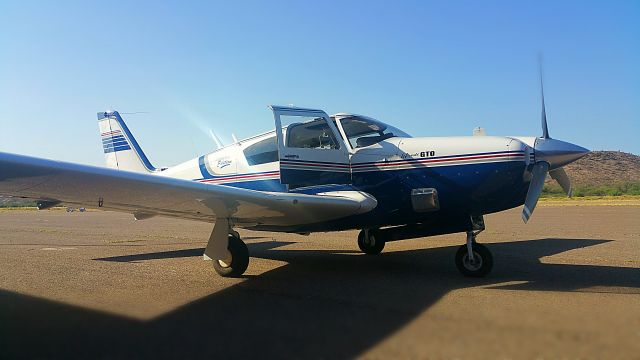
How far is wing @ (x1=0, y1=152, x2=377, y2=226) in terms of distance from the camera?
4.36 metres

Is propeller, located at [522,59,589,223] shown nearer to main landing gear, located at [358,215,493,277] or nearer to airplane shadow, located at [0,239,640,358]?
main landing gear, located at [358,215,493,277]

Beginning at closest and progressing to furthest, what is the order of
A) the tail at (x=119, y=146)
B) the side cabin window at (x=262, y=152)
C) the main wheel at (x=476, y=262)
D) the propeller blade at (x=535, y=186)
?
1. the propeller blade at (x=535, y=186)
2. the main wheel at (x=476, y=262)
3. the side cabin window at (x=262, y=152)
4. the tail at (x=119, y=146)

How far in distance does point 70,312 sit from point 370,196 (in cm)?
434

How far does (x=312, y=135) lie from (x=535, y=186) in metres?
3.57

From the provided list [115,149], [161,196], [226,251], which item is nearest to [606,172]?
[115,149]

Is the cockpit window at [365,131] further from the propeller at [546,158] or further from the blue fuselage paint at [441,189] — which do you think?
the propeller at [546,158]

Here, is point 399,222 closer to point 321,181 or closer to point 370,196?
point 370,196

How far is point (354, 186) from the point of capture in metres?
7.15

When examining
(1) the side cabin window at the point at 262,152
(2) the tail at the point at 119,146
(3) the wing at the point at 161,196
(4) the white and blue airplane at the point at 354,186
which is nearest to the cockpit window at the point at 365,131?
(4) the white and blue airplane at the point at 354,186

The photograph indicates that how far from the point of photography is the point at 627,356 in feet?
9.73

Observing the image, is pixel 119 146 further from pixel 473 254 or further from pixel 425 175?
pixel 473 254

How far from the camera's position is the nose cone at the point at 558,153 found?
20.4ft

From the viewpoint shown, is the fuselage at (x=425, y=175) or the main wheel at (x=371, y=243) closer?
the fuselage at (x=425, y=175)

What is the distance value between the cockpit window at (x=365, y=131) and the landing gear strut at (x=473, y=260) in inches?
84.1
